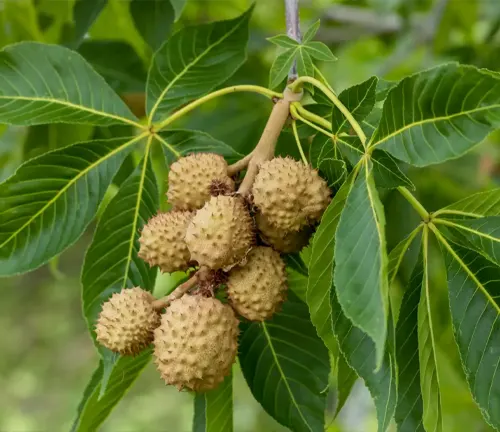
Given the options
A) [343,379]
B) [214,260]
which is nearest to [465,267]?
[343,379]

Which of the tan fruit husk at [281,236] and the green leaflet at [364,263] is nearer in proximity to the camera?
the green leaflet at [364,263]

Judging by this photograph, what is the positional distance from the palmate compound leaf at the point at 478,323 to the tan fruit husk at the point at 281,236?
230mm

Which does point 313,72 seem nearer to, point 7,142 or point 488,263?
A: point 488,263

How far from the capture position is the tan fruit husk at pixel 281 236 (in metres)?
1.05

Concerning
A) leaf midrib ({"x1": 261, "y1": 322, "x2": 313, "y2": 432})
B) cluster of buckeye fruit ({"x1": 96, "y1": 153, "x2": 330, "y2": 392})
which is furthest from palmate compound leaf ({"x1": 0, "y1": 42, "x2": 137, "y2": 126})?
leaf midrib ({"x1": 261, "y1": 322, "x2": 313, "y2": 432})

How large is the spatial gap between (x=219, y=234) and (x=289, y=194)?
4.8 inches

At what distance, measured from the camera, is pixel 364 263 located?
0.78m

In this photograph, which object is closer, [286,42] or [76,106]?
[286,42]

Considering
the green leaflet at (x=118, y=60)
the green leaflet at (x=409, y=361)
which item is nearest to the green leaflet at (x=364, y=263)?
the green leaflet at (x=409, y=361)

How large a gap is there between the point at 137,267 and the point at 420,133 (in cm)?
56

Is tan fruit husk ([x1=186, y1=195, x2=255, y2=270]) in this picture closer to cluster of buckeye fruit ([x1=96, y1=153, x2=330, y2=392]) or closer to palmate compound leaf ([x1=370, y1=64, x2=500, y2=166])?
cluster of buckeye fruit ([x1=96, y1=153, x2=330, y2=392])

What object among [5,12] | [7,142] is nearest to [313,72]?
[5,12]

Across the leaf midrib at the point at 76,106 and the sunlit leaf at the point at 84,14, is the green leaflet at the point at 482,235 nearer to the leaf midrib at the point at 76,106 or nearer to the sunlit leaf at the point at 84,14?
the leaf midrib at the point at 76,106

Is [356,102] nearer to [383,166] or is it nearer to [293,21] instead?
[383,166]
